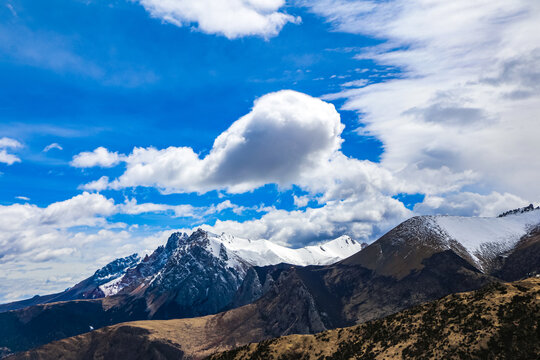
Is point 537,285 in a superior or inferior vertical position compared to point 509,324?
superior

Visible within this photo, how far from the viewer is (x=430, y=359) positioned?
89.4m

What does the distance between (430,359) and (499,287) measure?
30.7 m

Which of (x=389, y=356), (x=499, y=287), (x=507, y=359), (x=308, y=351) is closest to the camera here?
(x=507, y=359)

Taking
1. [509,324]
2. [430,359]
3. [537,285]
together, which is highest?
→ [537,285]

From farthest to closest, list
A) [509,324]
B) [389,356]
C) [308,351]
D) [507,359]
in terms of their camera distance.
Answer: [308,351] → [389,356] → [509,324] → [507,359]

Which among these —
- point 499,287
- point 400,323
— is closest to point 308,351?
point 400,323

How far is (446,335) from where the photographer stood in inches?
3730

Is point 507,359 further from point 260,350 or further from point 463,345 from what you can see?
point 260,350

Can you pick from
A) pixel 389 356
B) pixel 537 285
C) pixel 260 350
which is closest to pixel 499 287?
pixel 537 285

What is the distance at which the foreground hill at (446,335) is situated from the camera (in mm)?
84000

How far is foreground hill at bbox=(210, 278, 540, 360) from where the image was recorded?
84.0 m

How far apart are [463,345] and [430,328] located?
41.4 ft

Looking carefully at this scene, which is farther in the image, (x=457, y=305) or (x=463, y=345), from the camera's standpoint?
(x=457, y=305)

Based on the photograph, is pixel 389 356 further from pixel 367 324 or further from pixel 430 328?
pixel 367 324
